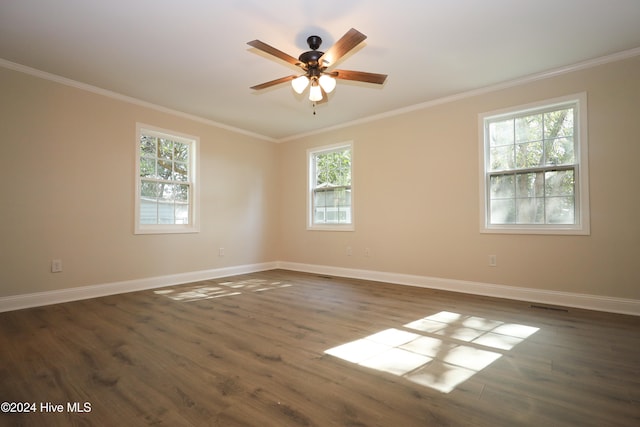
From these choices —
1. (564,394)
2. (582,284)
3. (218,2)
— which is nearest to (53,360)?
(218,2)

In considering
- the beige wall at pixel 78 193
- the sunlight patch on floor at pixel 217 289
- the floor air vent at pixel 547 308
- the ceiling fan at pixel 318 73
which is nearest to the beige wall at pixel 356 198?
the beige wall at pixel 78 193

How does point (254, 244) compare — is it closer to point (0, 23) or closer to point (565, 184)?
point (0, 23)

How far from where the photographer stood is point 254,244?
577 centimetres

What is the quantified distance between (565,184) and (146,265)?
539 cm

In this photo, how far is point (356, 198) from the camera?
5102 mm

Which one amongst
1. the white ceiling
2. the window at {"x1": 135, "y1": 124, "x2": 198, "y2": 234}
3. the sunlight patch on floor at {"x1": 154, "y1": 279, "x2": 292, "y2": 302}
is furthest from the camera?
the window at {"x1": 135, "y1": 124, "x2": 198, "y2": 234}

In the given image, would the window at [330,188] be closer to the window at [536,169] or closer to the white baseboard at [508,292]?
the white baseboard at [508,292]

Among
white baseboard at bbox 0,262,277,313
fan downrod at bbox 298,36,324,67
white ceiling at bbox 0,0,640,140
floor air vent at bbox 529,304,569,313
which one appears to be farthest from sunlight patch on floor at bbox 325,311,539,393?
white baseboard at bbox 0,262,277,313

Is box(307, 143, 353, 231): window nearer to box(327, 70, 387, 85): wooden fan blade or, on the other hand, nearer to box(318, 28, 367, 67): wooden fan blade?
box(327, 70, 387, 85): wooden fan blade

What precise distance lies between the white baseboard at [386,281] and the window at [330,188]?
33.5 inches

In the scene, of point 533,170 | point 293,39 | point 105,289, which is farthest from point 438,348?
point 105,289

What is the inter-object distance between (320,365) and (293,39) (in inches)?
108

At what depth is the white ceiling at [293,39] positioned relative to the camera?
2.42 m

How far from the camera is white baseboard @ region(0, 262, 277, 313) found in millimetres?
3240
